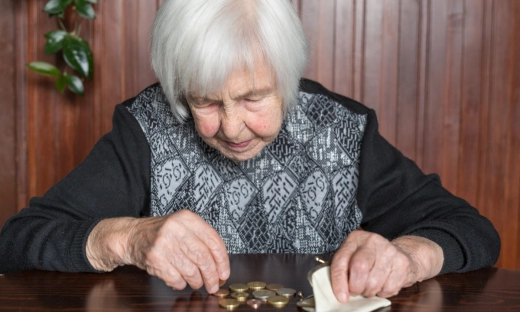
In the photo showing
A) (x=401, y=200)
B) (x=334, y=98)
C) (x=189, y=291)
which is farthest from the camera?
(x=334, y=98)

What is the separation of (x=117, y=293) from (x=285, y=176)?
78 cm

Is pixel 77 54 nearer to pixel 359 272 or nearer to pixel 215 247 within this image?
A: pixel 215 247

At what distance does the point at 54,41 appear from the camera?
282 cm

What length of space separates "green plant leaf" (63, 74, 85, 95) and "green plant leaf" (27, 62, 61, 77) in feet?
0.16

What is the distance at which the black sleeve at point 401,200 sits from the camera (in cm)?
179

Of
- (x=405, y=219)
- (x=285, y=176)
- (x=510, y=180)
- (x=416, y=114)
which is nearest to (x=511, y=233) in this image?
(x=510, y=180)

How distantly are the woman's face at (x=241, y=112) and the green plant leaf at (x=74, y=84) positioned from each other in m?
1.25

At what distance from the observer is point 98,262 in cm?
155

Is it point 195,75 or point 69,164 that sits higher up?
point 195,75

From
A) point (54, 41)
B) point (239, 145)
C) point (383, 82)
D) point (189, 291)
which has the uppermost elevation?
point (54, 41)

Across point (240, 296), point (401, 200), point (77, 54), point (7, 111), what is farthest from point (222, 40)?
point (7, 111)

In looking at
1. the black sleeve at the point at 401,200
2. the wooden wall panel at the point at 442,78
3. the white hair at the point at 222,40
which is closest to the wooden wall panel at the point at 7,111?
the wooden wall panel at the point at 442,78

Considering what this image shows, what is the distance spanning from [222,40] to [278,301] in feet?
2.17

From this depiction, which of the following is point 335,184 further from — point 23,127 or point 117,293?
point 23,127
